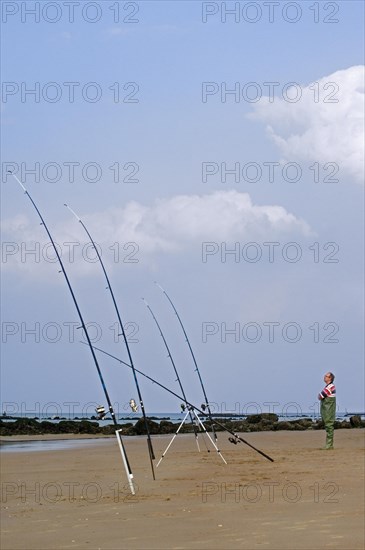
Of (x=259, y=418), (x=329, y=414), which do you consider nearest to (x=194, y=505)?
(x=329, y=414)

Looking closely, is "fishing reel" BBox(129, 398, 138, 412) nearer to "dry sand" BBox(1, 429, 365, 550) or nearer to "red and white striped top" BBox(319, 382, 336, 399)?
"dry sand" BBox(1, 429, 365, 550)

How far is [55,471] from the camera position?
15867 millimetres

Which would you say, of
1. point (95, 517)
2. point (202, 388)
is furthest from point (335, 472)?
point (202, 388)

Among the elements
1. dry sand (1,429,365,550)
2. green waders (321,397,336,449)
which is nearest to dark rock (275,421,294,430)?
green waders (321,397,336,449)

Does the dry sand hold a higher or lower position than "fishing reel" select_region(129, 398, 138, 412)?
lower

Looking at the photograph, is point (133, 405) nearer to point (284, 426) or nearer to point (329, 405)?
point (329, 405)

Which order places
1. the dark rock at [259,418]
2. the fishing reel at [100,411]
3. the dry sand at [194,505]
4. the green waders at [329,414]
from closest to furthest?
the dry sand at [194,505] < the fishing reel at [100,411] < the green waders at [329,414] < the dark rock at [259,418]

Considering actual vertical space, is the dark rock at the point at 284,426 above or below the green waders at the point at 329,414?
below

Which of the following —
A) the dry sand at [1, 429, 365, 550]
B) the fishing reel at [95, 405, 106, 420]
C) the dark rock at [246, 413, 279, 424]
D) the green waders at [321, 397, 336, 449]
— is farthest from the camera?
the dark rock at [246, 413, 279, 424]

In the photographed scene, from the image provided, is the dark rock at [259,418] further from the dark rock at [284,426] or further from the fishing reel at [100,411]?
the fishing reel at [100,411]

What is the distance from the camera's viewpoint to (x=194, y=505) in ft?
33.5

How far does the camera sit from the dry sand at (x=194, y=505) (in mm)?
8227

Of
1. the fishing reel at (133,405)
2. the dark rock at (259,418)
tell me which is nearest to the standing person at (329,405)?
the fishing reel at (133,405)

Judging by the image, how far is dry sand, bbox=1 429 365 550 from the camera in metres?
8.23
